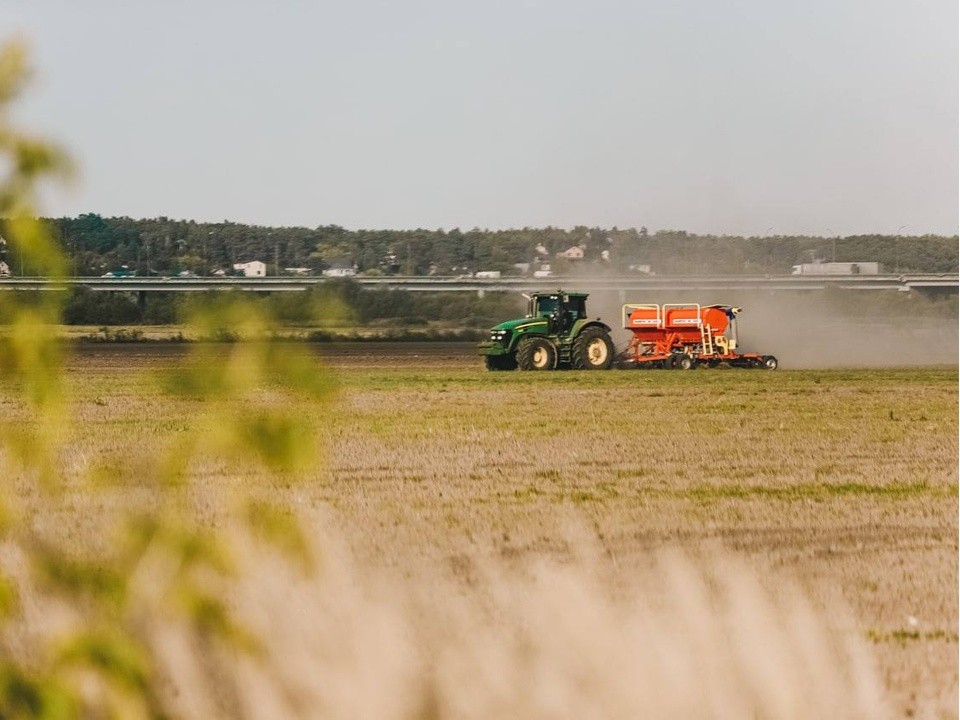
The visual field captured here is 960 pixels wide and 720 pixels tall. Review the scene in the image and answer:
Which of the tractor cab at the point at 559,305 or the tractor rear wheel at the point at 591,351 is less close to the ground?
the tractor cab at the point at 559,305

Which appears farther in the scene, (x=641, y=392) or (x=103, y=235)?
(x=641, y=392)

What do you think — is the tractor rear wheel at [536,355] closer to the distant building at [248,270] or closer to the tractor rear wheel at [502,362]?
the tractor rear wheel at [502,362]

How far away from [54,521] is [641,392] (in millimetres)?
25879

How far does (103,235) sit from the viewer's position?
344 cm

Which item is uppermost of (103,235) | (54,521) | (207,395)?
(103,235)

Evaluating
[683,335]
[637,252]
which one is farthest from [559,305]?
[637,252]

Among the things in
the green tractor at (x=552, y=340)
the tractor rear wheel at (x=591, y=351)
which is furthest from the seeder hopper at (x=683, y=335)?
the green tractor at (x=552, y=340)

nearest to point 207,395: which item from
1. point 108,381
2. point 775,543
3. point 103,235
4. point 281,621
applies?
point 103,235

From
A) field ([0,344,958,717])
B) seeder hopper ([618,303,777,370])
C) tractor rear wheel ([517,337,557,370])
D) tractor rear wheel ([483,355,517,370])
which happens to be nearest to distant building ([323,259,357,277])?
field ([0,344,958,717])

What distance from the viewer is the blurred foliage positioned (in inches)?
103

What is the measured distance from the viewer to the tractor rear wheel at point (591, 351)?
36688mm

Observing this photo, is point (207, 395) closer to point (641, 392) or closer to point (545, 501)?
point (545, 501)

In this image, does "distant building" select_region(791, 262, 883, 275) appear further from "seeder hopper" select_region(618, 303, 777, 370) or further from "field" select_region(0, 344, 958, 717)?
"field" select_region(0, 344, 958, 717)

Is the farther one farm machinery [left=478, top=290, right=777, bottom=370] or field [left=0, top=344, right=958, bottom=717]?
farm machinery [left=478, top=290, right=777, bottom=370]
